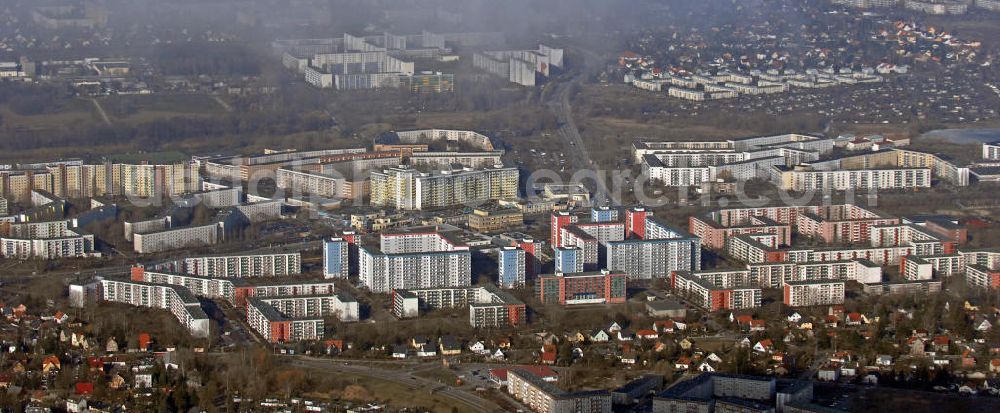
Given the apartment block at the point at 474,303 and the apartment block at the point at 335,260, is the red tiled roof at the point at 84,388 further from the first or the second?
the apartment block at the point at 335,260

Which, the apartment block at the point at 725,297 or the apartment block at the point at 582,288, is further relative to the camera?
the apartment block at the point at 582,288

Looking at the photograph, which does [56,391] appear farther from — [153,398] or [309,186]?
[309,186]

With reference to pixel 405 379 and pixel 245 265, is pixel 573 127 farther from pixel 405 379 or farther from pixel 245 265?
pixel 405 379

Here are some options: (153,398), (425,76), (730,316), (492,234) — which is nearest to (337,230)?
(492,234)

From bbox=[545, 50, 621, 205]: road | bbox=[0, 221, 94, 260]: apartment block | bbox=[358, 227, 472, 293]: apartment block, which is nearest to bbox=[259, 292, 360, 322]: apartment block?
bbox=[358, 227, 472, 293]: apartment block

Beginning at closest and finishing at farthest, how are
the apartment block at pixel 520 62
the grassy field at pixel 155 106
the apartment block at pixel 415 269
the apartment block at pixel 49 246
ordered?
the apartment block at pixel 415 269, the apartment block at pixel 49 246, the grassy field at pixel 155 106, the apartment block at pixel 520 62

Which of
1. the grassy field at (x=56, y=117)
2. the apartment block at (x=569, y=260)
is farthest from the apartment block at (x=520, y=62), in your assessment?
the apartment block at (x=569, y=260)

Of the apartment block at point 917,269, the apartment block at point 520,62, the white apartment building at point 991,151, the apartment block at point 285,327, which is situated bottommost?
the apartment block at point 285,327
